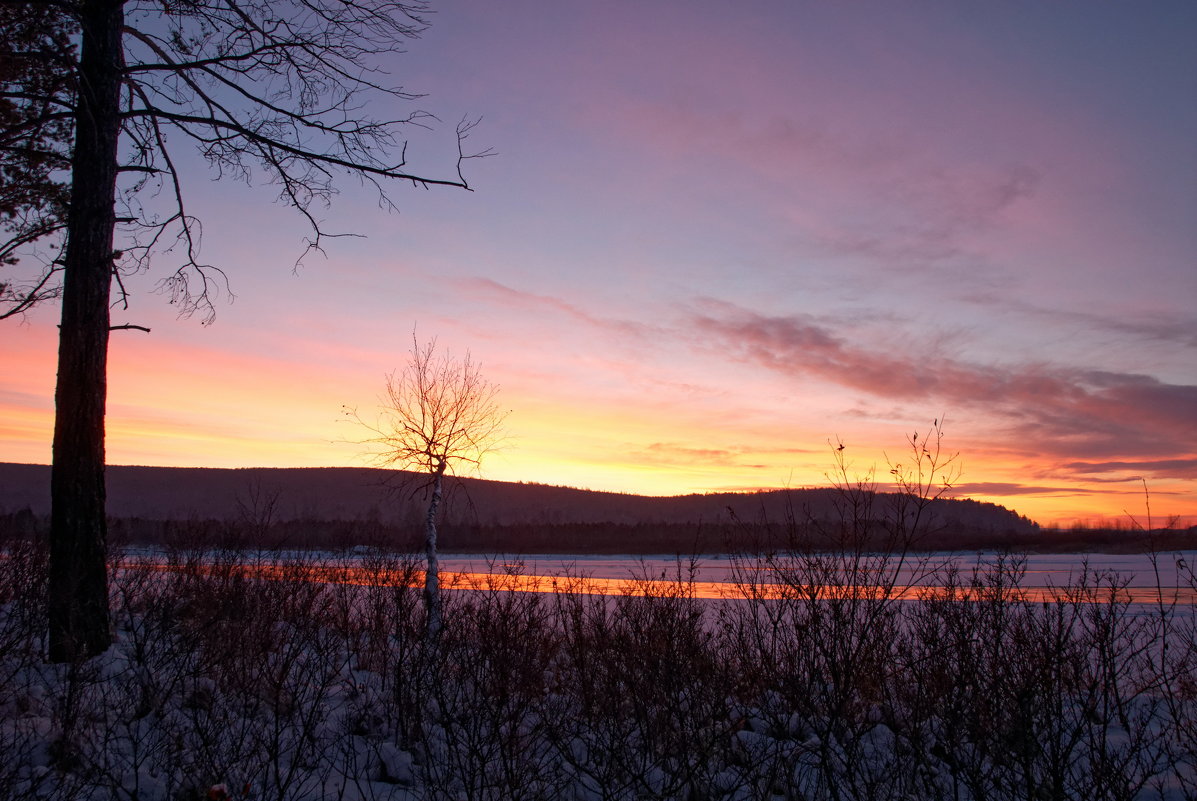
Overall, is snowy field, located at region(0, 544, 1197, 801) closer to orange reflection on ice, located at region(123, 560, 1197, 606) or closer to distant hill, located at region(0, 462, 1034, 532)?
orange reflection on ice, located at region(123, 560, 1197, 606)

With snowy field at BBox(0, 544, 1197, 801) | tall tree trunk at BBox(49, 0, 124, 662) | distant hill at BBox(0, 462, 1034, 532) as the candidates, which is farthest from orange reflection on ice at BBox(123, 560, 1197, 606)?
distant hill at BBox(0, 462, 1034, 532)

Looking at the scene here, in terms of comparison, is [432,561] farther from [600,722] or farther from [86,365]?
[86,365]

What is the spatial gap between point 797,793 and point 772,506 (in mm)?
131883

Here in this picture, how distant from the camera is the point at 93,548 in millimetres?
6902

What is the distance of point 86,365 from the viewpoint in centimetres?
706

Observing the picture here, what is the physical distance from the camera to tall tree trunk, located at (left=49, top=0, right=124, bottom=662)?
22.1ft

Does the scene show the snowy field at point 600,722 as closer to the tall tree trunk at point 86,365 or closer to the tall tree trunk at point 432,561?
the tall tree trunk at point 86,365

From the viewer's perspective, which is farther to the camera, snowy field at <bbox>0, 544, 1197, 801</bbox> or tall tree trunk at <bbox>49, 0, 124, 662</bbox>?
tall tree trunk at <bbox>49, 0, 124, 662</bbox>

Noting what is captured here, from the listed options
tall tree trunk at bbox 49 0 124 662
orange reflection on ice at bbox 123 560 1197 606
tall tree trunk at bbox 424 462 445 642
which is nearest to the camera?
orange reflection on ice at bbox 123 560 1197 606

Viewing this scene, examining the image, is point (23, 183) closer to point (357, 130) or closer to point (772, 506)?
point (357, 130)

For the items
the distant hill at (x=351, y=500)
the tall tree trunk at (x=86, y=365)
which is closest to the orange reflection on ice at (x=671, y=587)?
the tall tree trunk at (x=86, y=365)

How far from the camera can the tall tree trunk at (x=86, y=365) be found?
266 inches

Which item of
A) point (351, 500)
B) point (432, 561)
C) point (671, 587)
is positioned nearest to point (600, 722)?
point (671, 587)

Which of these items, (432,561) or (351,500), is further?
(351,500)
